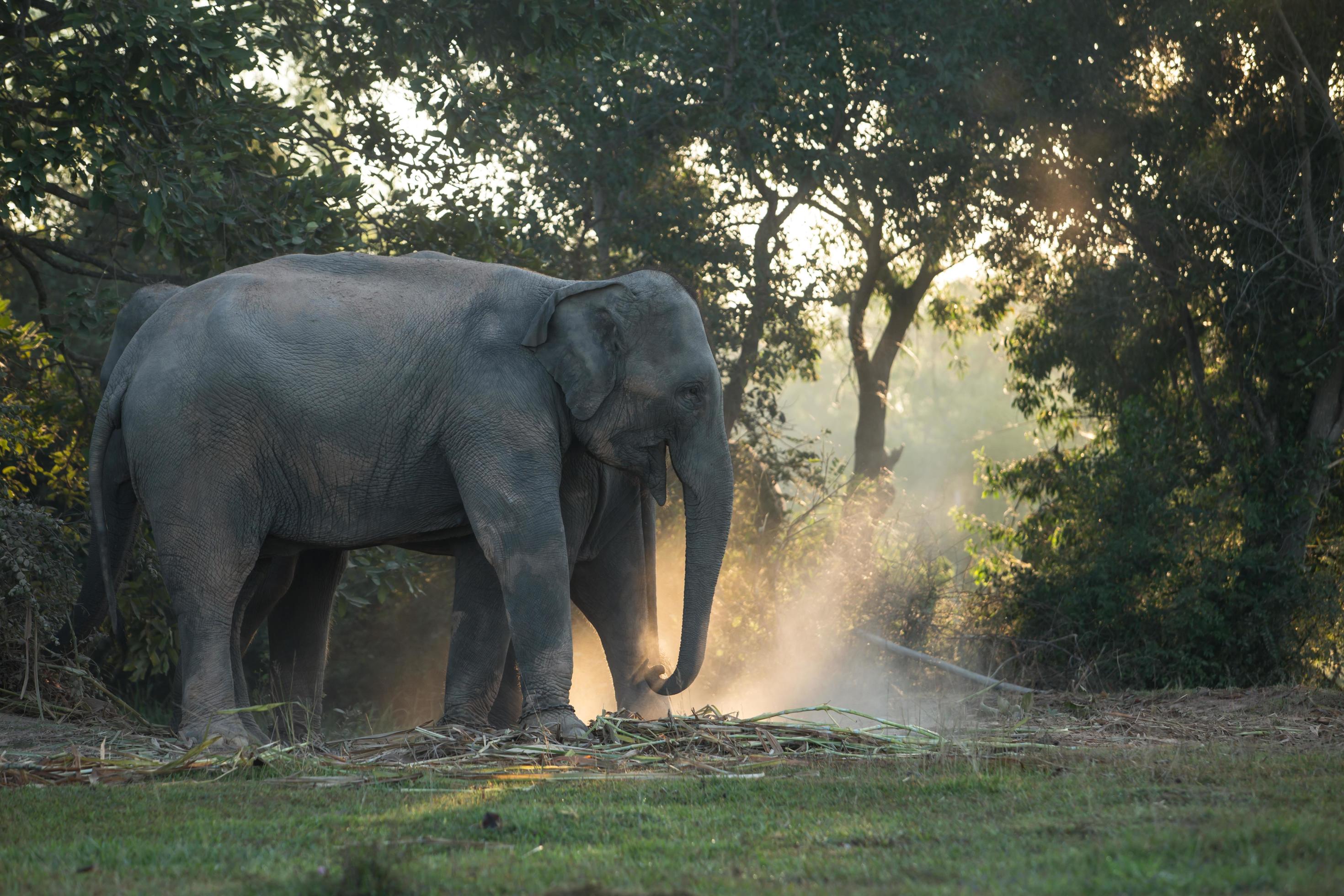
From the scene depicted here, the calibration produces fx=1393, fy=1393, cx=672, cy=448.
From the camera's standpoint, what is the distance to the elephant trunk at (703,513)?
7.77 meters

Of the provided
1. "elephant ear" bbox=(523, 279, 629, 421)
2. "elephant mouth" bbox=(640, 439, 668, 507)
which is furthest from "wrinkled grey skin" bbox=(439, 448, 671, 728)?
"elephant ear" bbox=(523, 279, 629, 421)

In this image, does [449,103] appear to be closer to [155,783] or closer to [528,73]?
[528,73]

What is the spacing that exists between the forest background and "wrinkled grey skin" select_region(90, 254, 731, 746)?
245 centimetres

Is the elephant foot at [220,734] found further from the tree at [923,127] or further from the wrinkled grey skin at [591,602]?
the tree at [923,127]

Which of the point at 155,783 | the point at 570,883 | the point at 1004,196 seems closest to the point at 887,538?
the point at 1004,196

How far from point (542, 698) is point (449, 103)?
6.57m

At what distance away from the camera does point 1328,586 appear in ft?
44.6

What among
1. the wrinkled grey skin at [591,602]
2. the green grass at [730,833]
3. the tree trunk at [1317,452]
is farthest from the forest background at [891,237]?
the green grass at [730,833]

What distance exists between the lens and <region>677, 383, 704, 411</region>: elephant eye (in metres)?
7.76

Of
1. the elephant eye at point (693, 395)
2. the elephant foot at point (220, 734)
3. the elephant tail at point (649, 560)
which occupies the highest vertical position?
the elephant eye at point (693, 395)

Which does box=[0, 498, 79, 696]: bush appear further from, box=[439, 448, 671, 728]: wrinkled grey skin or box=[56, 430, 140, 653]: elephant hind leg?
box=[439, 448, 671, 728]: wrinkled grey skin

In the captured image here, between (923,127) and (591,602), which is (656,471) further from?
(923,127)

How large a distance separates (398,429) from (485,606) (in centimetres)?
116

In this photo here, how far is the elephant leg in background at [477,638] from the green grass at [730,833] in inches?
79.1
